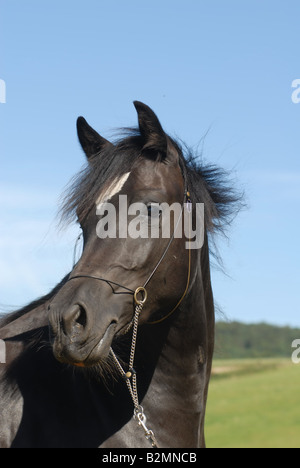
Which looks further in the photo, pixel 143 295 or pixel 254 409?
pixel 254 409

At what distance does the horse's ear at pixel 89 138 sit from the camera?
475 cm

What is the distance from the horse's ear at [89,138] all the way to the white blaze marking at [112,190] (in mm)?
722

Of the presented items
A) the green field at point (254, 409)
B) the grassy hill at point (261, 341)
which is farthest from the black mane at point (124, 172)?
the grassy hill at point (261, 341)

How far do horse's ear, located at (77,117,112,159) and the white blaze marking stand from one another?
722mm

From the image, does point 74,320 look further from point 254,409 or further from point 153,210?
point 254,409

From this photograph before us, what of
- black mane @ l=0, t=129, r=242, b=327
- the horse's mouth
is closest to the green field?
black mane @ l=0, t=129, r=242, b=327

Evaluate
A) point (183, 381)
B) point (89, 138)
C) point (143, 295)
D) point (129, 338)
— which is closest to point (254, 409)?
point (183, 381)

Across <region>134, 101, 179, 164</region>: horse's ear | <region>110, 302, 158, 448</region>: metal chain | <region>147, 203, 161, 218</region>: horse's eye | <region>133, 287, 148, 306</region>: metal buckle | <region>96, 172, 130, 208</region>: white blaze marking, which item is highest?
→ <region>134, 101, 179, 164</region>: horse's ear

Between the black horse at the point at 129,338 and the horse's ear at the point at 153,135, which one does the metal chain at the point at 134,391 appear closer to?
the black horse at the point at 129,338

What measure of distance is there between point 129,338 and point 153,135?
1601 mm

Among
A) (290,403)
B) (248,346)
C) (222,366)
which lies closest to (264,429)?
(290,403)

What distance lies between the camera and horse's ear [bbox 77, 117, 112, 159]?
4754 millimetres

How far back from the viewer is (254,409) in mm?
43000

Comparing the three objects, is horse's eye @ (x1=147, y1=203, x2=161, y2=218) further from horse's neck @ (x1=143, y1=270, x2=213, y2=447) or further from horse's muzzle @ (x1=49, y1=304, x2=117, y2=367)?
horse's muzzle @ (x1=49, y1=304, x2=117, y2=367)
